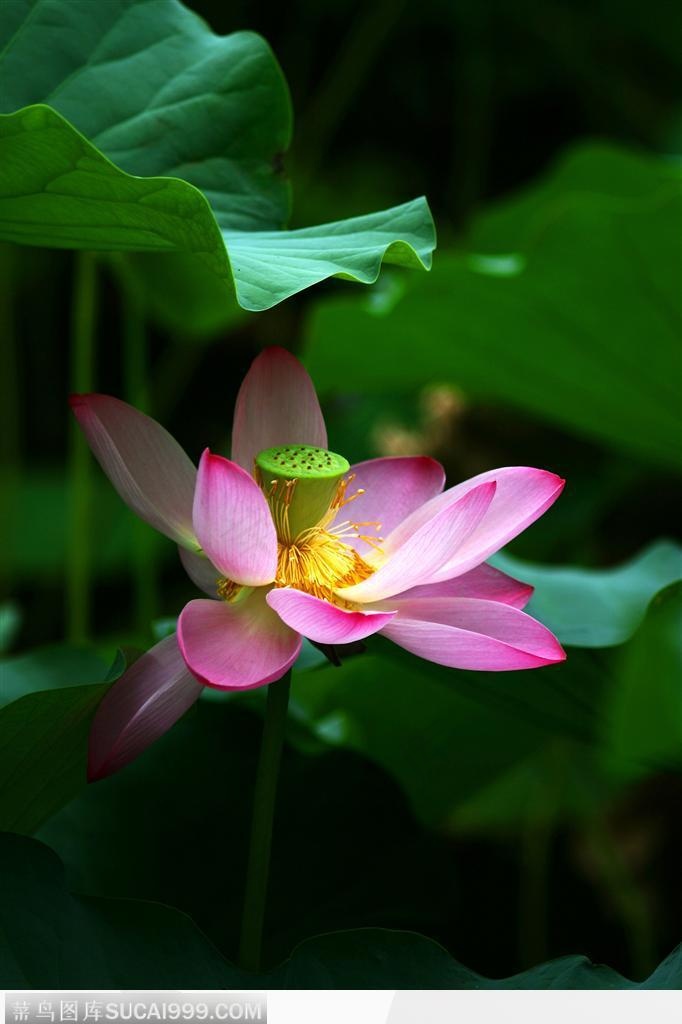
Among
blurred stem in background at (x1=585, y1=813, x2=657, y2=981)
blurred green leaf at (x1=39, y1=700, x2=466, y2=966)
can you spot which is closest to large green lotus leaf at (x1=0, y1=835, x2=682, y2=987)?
blurred green leaf at (x1=39, y1=700, x2=466, y2=966)

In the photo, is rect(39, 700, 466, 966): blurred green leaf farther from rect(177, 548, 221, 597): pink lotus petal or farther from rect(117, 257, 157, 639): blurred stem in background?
rect(117, 257, 157, 639): blurred stem in background

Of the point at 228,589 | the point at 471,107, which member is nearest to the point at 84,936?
the point at 228,589

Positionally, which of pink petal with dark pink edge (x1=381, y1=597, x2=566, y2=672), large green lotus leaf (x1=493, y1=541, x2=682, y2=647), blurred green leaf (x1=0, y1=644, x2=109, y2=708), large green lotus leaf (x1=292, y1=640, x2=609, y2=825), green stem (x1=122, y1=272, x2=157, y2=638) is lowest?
green stem (x1=122, y1=272, x2=157, y2=638)

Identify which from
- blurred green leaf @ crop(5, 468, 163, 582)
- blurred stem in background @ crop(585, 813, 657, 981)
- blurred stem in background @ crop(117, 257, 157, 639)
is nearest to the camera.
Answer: blurred stem in background @ crop(585, 813, 657, 981)

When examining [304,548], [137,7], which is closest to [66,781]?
[304,548]

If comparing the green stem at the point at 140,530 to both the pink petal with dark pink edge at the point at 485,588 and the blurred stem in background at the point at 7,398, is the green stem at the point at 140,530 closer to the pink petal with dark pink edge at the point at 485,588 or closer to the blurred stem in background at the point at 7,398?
the blurred stem in background at the point at 7,398

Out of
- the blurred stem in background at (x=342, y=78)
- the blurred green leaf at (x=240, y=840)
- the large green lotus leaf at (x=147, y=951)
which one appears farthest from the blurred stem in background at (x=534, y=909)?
the blurred stem in background at (x=342, y=78)

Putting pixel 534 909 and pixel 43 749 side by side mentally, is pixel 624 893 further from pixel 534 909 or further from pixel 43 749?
pixel 43 749

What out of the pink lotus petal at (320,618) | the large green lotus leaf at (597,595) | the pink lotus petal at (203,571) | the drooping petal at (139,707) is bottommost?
the large green lotus leaf at (597,595)
